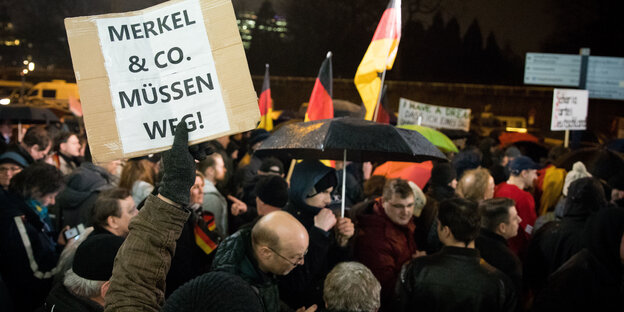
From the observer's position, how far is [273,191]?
4.28m

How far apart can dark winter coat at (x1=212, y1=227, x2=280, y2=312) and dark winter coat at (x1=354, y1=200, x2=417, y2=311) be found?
1.50 m

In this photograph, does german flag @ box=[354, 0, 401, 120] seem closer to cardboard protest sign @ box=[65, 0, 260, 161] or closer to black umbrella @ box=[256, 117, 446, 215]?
black umbrella @ box=[256, 117, 446, 215]

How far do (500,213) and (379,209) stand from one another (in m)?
0.94

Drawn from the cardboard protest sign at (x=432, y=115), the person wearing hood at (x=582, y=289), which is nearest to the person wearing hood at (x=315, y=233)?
the person wearing hood at (x=582, y=289)

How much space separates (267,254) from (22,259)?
2317mm

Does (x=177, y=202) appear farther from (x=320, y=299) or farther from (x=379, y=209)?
(x=379, y=209)

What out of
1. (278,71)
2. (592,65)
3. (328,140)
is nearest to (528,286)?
(328,140)

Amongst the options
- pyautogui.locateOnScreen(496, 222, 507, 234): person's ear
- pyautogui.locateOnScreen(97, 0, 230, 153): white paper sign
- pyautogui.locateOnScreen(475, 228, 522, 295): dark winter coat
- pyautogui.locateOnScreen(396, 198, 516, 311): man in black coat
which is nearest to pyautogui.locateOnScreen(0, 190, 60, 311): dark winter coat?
pyautogui.locateOnScreen(97, 0, 230, 153): white paper sign

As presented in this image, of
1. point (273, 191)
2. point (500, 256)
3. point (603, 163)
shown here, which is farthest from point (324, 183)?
point (603, 163)

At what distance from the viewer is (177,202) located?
5.38 ft

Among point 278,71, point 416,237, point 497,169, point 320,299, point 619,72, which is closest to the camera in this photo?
point 320,299

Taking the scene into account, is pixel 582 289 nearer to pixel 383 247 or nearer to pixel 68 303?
pixel 383 247

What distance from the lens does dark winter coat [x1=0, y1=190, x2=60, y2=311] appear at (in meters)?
3.63

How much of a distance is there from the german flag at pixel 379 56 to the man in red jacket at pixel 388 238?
1.26 metres
